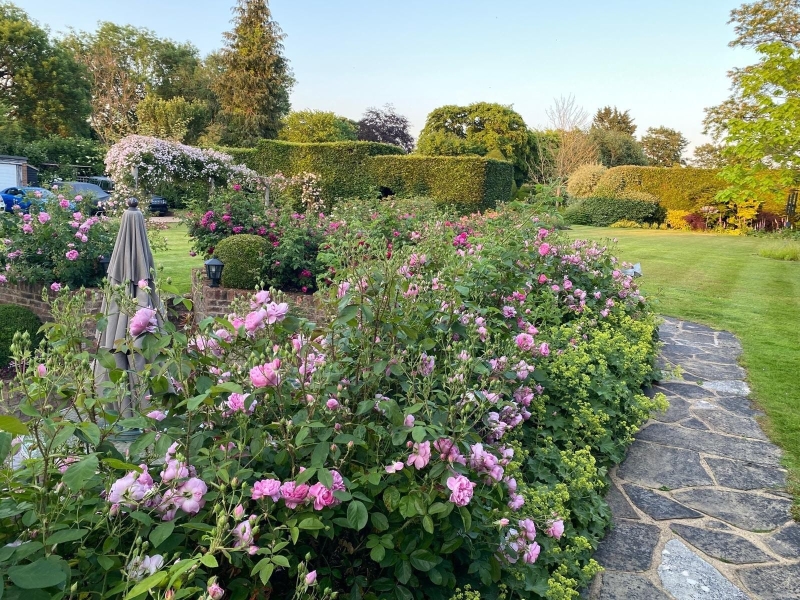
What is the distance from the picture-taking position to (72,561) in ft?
3.69

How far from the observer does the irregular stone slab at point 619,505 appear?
2.74 metres

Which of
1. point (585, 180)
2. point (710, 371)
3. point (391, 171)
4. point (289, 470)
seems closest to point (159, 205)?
point (391, 171)

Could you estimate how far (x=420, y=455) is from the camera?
1.50 m

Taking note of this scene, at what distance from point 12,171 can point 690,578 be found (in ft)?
88.8

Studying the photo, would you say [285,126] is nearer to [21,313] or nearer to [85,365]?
[21,313]

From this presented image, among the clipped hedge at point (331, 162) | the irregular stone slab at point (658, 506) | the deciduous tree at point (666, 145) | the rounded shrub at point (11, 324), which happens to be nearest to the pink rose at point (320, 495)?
the irregular stone slab at point (658, 506)

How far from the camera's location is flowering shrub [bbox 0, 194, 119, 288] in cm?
650

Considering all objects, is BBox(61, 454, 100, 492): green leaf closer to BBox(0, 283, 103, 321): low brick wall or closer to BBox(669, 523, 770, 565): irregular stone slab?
BBox(669, 523, 770, 565): irregular stone slab

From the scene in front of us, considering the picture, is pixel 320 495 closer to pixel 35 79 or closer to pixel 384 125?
pixel 35 79

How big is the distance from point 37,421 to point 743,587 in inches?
103

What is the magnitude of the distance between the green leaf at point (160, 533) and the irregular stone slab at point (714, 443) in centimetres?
328

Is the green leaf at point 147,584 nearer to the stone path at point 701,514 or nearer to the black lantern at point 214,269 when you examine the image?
the stone path at point 701,514

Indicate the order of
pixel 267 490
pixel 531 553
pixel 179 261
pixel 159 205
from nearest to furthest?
1. pixel 267 490
2. pixel 531 553
3. pixel 179 261
4. pixel 159 205

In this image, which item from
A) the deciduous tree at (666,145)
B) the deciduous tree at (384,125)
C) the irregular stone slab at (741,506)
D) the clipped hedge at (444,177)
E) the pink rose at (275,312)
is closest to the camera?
the pink rose at (275,312)
